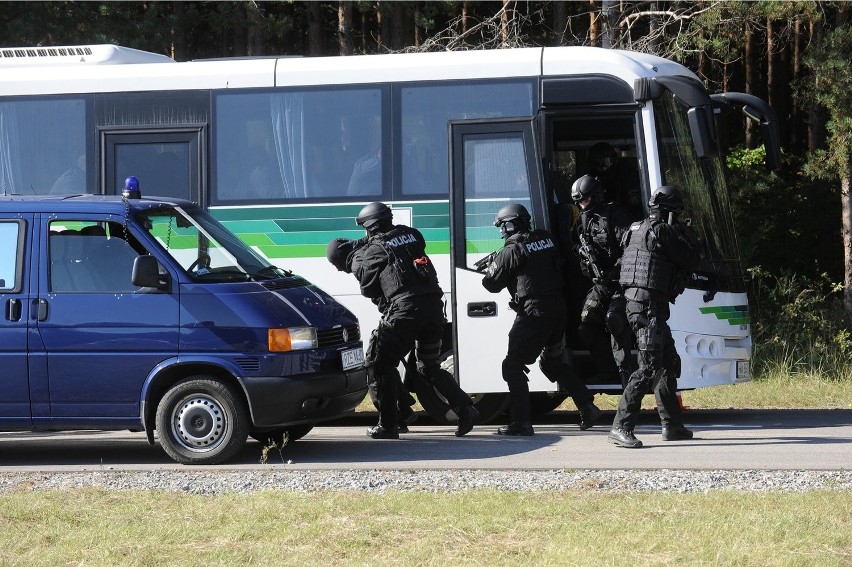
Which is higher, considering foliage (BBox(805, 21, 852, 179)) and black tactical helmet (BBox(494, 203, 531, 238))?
foliage (BBox(805, 21, 852, 179))

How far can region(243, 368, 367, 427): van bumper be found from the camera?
9.05m

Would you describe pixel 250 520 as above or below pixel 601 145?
below

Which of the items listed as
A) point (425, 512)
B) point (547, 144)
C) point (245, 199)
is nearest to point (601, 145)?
point (547, 144)

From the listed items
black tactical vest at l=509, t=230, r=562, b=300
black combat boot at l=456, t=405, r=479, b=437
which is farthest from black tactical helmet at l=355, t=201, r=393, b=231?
black combat boot at l=456, t=405, r=479, b=437

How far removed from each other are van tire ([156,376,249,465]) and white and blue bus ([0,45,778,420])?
2.12 metres

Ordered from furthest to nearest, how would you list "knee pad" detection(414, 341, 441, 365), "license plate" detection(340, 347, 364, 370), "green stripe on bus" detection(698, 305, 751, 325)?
1. "green stripe on bus" detection(698, 305, 751, 325)
2. "knee pad" detection(414, 341, 441, 365)
3. "license plate" detection(340, 347, 364, 370)

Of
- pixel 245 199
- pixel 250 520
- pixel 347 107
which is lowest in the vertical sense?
pixel 250 520

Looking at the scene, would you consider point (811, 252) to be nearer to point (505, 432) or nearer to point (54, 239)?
point (505, 432)

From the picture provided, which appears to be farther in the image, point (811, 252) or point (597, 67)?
point (811, 252)

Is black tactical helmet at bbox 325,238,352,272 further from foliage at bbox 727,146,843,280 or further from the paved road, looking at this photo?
foliage at bbox 727,146,843,280

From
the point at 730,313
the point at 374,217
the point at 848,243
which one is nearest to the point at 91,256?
the point at 374,217

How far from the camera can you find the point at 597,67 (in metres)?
11.1

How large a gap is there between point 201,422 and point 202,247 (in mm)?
1258

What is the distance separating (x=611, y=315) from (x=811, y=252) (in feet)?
44.9
